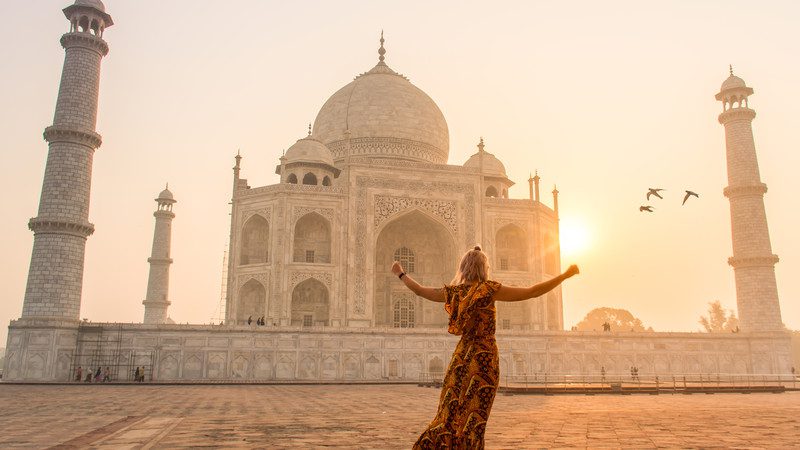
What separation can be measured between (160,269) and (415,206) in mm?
15920

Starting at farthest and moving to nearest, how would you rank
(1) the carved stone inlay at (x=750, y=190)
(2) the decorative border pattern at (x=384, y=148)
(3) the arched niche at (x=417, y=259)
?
(2) the decorative border pattern at (x=384, y=148), (3) the arched niche at (x=417, y=259), (1) the carved stone inlay at (x=750, y=190)

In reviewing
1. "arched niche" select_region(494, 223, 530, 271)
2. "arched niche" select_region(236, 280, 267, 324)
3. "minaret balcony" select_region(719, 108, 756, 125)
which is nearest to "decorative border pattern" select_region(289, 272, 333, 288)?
"arched niche" select_region(236, 280, 267, 324)

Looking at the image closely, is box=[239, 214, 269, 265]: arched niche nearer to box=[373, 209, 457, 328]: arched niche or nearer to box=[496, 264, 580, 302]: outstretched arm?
box=[373, 209, 457, 328]: arched niche

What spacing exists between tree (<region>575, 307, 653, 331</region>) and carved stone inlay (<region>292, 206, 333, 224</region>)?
52.8 m

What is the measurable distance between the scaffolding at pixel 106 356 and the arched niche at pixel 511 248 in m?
16.9

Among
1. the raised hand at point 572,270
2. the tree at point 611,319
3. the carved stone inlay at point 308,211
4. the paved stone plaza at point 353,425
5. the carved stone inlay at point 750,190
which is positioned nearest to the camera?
the raised hand at point 572,270

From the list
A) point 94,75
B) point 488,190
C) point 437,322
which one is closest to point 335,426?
point 94,75

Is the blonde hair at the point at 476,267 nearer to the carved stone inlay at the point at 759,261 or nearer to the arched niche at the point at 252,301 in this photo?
the arched niche at the point at 252,301

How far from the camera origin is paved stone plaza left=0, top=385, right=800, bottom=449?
5.70m

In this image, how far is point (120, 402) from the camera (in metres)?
11.1

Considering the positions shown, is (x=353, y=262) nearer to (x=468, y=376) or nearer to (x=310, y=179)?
(x=310, y=179)

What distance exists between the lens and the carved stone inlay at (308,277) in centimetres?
2745

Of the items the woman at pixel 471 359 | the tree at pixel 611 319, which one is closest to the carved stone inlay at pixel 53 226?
the woman at pixel 471 359

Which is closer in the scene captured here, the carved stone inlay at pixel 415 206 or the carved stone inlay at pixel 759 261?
the carved stone inlay at pixel 759 261
